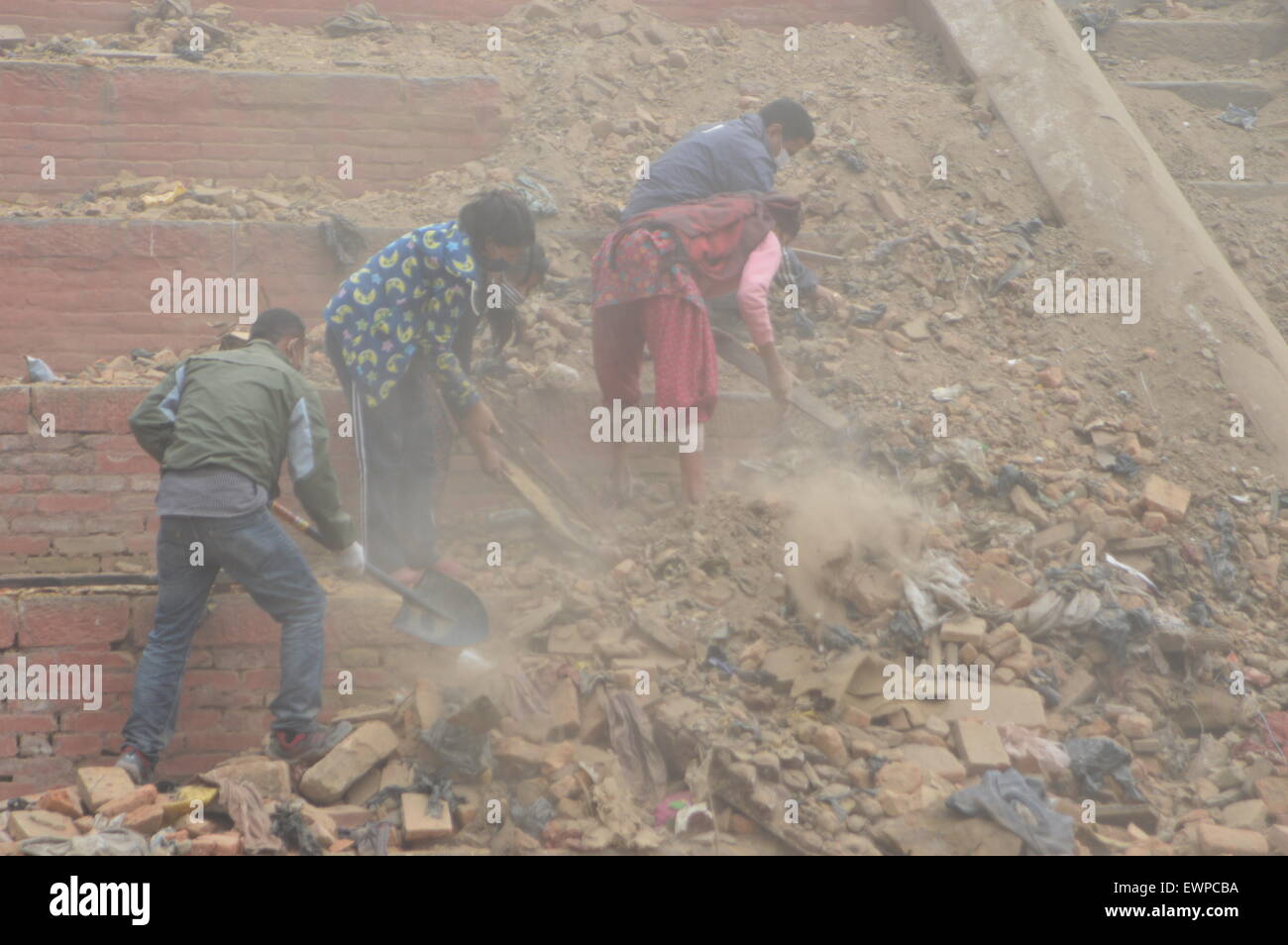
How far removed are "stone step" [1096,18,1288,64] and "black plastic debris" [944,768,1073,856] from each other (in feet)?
23.7

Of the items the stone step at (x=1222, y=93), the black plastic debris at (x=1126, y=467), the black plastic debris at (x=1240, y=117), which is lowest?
the black plastic debris at (x=1126, y=467)

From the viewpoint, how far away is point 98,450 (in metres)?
4.98

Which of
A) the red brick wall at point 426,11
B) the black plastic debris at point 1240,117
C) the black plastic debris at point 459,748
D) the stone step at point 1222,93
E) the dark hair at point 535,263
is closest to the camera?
the black plastic debris at point 459,748

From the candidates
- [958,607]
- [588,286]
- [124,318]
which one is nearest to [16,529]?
[124,318]

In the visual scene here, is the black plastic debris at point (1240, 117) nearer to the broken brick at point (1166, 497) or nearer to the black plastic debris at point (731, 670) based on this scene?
the broken brick at point (1166, 497)

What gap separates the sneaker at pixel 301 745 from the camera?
4004 mm

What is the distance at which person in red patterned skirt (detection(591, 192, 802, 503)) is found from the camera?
490 centimetres

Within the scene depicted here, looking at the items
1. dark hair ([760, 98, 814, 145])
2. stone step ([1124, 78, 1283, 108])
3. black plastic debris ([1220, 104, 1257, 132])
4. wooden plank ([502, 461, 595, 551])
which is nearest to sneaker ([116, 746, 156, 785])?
wooden plank ([502, 461, 595, 551])

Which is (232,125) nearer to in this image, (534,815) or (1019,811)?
(534,815)

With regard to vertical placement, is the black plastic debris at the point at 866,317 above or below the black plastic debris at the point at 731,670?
above

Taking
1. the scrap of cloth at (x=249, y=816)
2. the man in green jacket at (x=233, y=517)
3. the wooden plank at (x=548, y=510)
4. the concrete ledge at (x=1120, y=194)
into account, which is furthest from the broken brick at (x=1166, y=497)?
the scrap of cloth at (x=249, y=816)

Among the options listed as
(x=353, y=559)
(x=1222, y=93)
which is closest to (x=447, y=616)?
(x=353, y=559)

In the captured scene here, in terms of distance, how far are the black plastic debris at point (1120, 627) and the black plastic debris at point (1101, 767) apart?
550 millimetres

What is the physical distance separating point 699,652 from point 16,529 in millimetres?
3173
